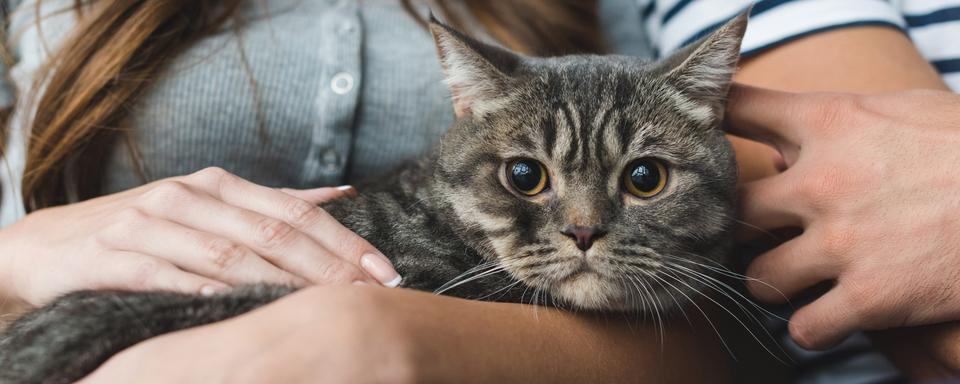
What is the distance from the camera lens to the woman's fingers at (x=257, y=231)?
3.38 feet

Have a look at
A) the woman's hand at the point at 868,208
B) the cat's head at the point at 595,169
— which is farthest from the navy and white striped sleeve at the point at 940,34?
the cat's head at the point at 595,169

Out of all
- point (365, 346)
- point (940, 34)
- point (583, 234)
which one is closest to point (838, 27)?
point (940, 34)

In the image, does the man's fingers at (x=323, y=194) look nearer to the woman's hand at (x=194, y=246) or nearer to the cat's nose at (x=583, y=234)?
the woman's hand at (x=194, y=246)

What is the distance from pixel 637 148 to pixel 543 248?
24cm

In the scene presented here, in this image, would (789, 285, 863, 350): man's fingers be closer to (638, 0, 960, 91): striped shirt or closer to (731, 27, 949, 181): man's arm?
Result: (731, 27, 949, 181): man's arm

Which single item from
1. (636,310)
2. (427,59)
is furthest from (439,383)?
(427,59)

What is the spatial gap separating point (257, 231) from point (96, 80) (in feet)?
2.12

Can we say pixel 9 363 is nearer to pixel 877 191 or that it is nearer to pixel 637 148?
pixel 637 148

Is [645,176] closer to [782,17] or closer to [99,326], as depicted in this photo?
[782,17]

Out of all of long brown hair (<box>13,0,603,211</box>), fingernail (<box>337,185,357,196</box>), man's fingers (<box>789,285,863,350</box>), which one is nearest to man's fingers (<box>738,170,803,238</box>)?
man's fingers (<box>789,285,863,350</box>)

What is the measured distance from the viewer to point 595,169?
42.8 inches

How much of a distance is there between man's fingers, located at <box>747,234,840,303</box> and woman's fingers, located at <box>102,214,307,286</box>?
775 millimetres

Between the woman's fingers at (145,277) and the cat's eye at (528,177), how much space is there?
474 mm

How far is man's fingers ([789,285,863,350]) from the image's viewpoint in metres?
1.05
